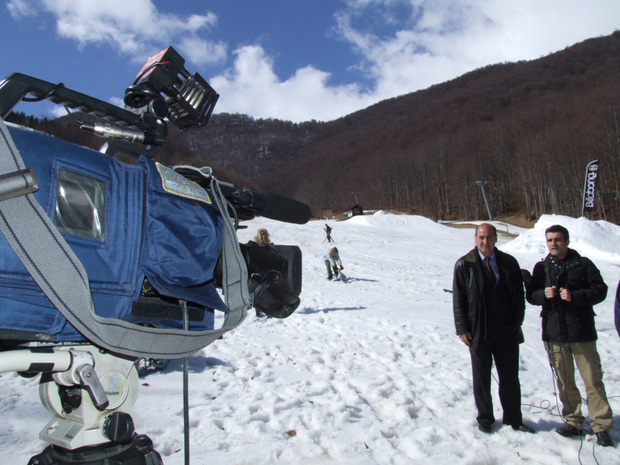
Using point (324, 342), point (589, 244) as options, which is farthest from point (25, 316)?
point (589, 244)

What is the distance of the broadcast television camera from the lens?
832 mm

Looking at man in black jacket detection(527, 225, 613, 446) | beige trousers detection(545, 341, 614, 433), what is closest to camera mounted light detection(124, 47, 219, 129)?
man in black jacket detection(527, 225, 613, 446)

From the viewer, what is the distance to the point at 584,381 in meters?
3.78

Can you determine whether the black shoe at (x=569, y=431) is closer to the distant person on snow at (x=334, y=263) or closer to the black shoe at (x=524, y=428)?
the black shoe at (x=524, y=428)


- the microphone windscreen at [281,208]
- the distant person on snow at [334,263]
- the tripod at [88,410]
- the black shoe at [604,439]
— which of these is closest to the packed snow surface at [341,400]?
the black shoe at [604,439]

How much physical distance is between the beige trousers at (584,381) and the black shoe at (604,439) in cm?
3

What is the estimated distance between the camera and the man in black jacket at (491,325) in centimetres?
381

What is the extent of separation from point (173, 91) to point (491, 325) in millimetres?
3650

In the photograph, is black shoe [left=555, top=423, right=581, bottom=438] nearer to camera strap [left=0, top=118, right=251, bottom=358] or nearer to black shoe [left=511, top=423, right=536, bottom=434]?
black shoe [left=511, top=423, right=536, bottom=434]

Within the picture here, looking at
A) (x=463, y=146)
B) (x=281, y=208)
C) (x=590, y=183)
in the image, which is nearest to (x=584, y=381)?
(x=281, y=208)

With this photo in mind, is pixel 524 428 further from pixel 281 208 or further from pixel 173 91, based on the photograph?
pixel 173 91

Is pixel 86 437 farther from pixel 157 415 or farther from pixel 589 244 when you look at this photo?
pixel 589 244

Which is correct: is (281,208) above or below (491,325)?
above

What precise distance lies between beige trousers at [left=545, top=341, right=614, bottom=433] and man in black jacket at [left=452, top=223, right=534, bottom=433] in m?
0.42
